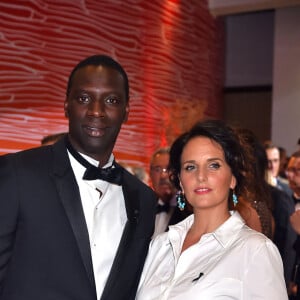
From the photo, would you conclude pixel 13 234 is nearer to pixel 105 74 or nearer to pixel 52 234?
pixel 52 234

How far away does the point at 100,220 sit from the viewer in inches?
77.3

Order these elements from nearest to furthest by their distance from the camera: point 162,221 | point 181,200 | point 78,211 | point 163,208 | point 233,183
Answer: point 78,211, point 233,183, point 181,200, point 162,221, point 163,208

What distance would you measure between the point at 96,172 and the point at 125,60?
4871mm

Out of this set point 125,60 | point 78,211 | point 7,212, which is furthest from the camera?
point 125,60

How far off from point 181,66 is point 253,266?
629 centimetres

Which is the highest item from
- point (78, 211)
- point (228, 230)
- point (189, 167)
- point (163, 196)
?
point (189, 167)

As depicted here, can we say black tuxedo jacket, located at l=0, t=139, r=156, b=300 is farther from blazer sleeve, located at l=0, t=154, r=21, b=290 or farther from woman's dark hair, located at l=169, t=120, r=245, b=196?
woman's dark hair, located at l=169, t=120, r=245, b=196

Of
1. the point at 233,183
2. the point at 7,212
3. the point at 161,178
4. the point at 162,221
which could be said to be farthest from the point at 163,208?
the point at 7,212

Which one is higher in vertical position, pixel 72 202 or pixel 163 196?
pixel 72 202

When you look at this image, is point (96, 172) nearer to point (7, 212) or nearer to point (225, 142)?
point (7, 212)

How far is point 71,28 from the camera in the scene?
579 cm

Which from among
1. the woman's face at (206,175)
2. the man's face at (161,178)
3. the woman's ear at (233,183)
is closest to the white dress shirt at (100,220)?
the woman's face at (206,175)

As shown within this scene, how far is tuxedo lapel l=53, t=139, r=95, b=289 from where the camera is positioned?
1.83m

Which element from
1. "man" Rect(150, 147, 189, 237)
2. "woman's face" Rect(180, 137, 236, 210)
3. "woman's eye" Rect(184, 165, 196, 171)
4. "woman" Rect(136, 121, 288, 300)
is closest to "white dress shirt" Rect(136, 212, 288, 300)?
"woman" Rect(136, 121, 288, 300)
